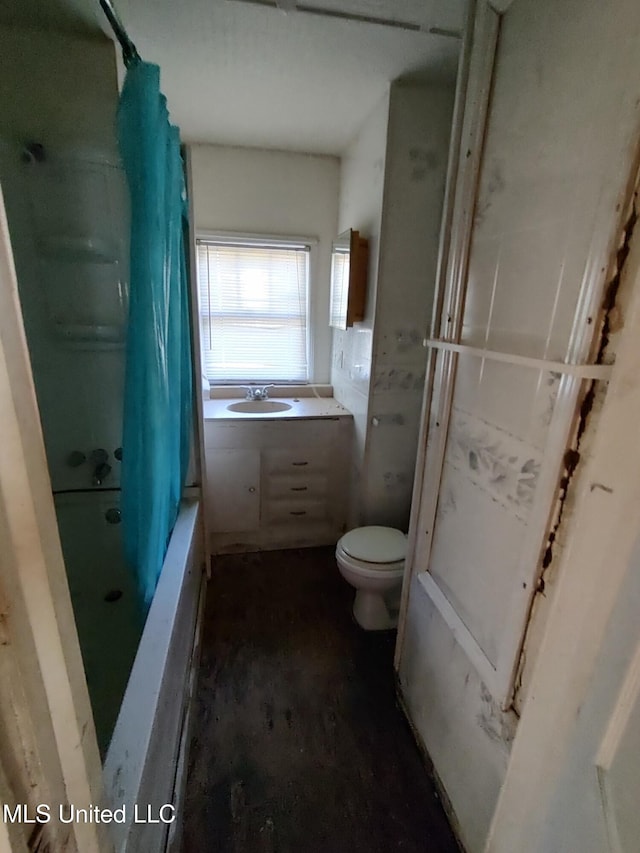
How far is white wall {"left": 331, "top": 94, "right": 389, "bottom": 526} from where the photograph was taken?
6.33 ft

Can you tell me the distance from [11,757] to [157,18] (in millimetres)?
2036

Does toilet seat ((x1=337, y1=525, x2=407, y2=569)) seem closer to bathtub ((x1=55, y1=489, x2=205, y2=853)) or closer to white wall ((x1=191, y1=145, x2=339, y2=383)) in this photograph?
bathtub ((x1=55, y1=489, x2=205, y2=853))

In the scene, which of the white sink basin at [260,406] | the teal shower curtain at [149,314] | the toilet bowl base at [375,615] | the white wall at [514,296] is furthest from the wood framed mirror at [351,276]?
the toilet bowl base at [375,615]

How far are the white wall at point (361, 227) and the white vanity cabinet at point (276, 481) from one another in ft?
0.46

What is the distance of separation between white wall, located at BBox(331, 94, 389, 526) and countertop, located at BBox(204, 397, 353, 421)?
0.33 feet

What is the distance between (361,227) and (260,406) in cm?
121

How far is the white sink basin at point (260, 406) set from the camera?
257 centimetres

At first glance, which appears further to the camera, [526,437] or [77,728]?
[526,437]

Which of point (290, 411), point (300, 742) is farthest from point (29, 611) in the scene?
point (290, 411)

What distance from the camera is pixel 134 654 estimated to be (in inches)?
59.8

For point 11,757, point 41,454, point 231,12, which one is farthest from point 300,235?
point 11,757

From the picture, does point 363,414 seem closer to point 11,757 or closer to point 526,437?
point 526,437

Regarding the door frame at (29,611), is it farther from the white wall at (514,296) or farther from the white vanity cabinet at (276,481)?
the white vanity cabinet at (276,481)

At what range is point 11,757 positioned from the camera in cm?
35
